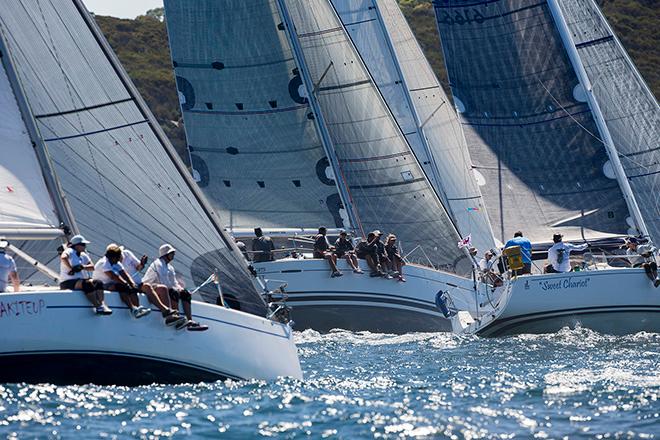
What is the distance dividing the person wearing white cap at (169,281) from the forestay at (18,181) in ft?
3.79

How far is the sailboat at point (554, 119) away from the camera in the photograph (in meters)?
26.7

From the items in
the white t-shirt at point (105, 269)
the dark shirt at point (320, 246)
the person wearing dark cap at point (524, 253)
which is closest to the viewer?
the white t-shirt at point (105, 269)

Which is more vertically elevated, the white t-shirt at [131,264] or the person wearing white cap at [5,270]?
the person wearing white cap at [5,270]

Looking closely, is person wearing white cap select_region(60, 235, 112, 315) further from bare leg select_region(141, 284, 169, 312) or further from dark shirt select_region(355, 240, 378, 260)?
dark shirt select_region(355, 240, 378, 260)

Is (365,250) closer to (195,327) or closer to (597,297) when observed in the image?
(597,297)

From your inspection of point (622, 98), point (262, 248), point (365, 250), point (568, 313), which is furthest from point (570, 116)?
point (568, 313)

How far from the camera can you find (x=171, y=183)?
16719mm

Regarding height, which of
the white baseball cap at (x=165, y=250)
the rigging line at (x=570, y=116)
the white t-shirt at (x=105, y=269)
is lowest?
the white t-shirt at (x=105, y=269)

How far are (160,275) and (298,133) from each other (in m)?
12.7

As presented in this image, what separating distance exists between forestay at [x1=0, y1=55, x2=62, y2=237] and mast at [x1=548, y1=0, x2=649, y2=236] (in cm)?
1331

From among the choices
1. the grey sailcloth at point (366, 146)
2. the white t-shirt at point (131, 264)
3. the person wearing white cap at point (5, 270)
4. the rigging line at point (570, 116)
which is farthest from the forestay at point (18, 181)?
the rigging line at point (570, 116)

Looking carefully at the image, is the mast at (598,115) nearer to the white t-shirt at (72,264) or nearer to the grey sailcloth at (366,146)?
the grey sailcloth at (366,146)

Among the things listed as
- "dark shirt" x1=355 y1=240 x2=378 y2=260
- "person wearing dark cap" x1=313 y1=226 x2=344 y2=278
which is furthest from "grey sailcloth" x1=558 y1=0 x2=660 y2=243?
"person wearing dark cap" x1=313 y1=226 x2=344 y2=278

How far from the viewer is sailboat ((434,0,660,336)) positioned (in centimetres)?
2666
